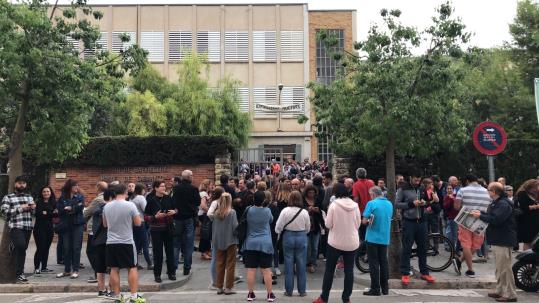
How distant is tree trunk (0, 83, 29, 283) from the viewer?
1026cm

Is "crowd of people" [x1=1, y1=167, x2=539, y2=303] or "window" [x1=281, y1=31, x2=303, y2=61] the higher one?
"window" [x1=281, y1=31, x2=303, y2=61]

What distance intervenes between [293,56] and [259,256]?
103 feet

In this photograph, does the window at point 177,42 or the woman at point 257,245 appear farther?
the window at point 177,42

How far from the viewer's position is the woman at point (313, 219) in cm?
1025

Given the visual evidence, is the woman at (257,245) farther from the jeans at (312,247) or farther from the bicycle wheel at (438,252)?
the bicycle wheel at (438,252)

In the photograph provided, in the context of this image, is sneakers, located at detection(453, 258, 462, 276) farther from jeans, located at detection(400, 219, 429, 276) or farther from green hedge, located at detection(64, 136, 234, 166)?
green hedge, located at detection(64, 136, 234, 166)

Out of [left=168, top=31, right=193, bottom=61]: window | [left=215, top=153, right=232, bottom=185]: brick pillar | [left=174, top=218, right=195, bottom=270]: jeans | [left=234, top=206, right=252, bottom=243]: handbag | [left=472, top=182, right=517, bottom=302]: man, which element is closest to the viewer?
[left=472, top=182, right=517, bottom=302]: man

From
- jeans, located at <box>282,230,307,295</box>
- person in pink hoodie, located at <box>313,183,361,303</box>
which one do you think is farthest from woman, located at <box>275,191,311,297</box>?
person in pink hoodie, located at <box>313,183,361,303</box>

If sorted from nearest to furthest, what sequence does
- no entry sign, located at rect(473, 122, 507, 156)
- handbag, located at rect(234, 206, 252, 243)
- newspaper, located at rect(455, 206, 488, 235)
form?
handbag, located at rect(234, 206, 252, 243)
newspaper, located at rect(455, 206, 488, 235)
no entry sign, located at rect(473, 122, 507, 156)

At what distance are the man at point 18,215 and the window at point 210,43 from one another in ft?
97.9

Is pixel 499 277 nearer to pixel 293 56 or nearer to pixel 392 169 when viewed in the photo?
pixel 392 169

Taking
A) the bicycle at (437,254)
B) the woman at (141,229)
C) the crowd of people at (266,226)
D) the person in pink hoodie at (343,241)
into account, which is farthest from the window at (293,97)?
the person in pink hoodie at (343,241)

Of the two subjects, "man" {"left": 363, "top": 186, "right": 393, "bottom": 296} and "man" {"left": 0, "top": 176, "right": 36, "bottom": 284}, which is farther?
"man" {"left": 0, "top": 176, "right": 36, "bottom": 284}

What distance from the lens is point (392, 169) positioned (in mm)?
11203
